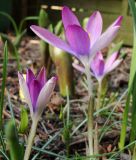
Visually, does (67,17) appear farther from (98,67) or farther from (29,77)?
(98,67)

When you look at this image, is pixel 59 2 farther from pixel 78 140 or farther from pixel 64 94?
pixel 78 140

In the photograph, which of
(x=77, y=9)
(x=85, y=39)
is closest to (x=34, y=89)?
(x=85, y=39)

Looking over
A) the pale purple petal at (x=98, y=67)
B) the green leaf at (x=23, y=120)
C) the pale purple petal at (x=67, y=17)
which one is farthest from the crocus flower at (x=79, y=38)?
the pale purple petal at (x=98, y=67)

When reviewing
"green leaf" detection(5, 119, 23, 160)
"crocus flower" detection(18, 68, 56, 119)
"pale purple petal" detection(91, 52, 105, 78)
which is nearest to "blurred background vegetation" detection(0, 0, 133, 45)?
"pale purple petal" detection(91, 52, 105, 78)

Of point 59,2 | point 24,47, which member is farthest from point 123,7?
point 24,47

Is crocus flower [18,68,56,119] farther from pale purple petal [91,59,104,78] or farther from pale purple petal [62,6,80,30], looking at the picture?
pale purple petal [91,59,104,78]

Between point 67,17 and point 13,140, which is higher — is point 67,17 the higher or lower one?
the higher one

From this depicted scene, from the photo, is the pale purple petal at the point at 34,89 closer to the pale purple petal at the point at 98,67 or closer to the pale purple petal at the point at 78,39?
the pale purple petal at the point at 78,39

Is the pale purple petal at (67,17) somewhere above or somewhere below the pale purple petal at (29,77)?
above
